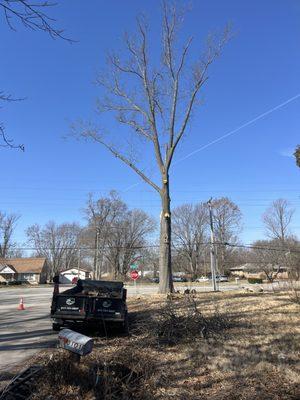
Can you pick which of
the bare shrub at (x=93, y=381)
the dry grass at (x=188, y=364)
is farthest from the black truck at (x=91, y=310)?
the bare shrub at (x=93, y=381)

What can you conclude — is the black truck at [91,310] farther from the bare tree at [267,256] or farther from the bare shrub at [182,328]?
the bare tree at [267,256]

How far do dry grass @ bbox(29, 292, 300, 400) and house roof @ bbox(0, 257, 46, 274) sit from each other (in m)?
85.7

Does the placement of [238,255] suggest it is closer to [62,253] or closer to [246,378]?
[62,253]

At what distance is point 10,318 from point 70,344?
38.7ft

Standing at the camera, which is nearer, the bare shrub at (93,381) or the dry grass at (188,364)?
the bare shrub at (93,381)

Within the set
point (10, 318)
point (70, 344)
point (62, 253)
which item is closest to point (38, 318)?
point (10, 318)

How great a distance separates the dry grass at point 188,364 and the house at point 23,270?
279ft

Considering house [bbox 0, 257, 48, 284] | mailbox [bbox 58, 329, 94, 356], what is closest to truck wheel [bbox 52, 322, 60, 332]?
mailbox [bbox 58, 329, 94, 356]

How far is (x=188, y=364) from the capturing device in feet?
23.4

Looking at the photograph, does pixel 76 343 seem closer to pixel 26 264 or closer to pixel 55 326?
pixel 55 326

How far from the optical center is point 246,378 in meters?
6.14

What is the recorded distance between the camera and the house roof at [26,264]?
92.3 m

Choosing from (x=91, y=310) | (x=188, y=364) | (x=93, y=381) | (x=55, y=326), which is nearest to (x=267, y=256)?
(x=55, y=326)

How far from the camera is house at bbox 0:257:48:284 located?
90.2 meters
